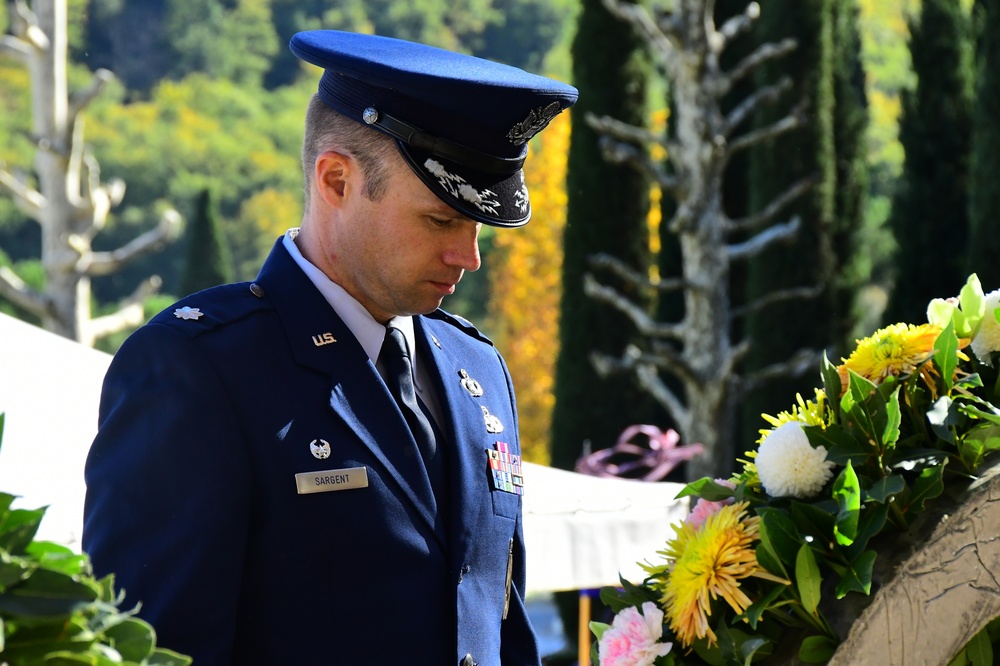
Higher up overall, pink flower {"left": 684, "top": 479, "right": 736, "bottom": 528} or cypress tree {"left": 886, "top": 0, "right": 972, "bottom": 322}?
cypress tree {"left": 886, "top": 0, "right": 972, "bottom": 322}

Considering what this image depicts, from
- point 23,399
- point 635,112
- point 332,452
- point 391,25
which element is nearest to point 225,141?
point 391,25

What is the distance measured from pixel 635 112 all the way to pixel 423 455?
10.3m

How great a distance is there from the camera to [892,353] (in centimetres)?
169

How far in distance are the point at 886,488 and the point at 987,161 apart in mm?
8635

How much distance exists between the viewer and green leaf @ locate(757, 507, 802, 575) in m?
1.56

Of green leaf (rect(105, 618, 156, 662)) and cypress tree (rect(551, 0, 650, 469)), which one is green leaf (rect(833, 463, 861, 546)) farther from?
cypress tree (rect(551, 0, 650, 469))

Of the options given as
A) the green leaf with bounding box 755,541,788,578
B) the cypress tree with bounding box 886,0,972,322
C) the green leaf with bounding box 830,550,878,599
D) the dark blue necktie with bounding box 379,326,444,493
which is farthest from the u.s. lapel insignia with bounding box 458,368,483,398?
the cypress tree with bounding box 886,0,972,322

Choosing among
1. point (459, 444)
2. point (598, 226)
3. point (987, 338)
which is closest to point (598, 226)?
point (598, 226)

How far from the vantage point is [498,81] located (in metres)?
1.82

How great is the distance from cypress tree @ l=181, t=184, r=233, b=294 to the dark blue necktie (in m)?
18.4

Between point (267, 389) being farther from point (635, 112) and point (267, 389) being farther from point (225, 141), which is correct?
point (225, 141)

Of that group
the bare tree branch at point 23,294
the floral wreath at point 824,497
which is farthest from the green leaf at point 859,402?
the bare tree branch at point 23,294

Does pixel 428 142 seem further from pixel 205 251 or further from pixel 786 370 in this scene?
pixel 205 251

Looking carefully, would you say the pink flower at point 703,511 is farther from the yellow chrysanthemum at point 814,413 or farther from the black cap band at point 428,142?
the black cap band at point 428,142
